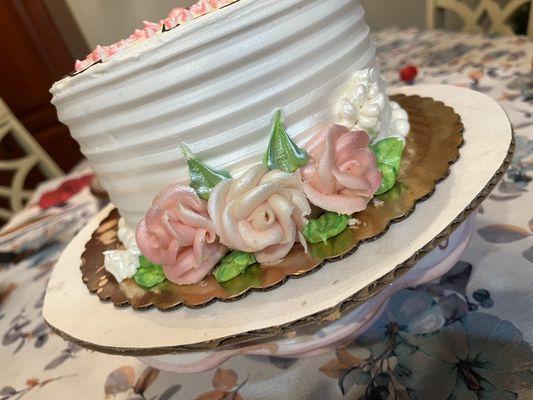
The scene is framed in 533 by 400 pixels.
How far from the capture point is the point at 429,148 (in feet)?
2.34

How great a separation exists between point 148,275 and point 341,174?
35cm

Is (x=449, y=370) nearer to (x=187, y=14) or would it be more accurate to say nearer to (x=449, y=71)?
(x=187, y=14)

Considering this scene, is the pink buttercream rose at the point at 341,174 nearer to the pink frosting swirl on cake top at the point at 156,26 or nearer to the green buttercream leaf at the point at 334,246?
the green buttercream leaf at the point at 334,246

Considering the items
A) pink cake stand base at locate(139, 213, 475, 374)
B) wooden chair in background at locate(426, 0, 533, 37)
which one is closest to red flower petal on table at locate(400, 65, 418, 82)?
wooden chair in background at locate(426, 0, 533, 37)

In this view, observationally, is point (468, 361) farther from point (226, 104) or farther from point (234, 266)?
point (226, 104)

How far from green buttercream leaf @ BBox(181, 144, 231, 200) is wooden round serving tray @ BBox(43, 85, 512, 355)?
0.16 meters

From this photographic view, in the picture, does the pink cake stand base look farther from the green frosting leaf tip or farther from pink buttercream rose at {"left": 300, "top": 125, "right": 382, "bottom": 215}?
the green frosting leaf tip

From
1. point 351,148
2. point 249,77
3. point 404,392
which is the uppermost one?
point 249,77

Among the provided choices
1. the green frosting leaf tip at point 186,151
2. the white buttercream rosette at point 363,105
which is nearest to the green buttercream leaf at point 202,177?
the green frosting leaf tip at point 186,151

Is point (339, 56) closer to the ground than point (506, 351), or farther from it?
farther from it

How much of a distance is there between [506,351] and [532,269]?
0.18 meters

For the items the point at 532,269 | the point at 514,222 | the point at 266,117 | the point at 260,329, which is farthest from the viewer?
the point at 514,222

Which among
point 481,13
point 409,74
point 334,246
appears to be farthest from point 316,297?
point 481,13

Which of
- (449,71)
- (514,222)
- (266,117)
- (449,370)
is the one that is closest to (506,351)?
(449,370)
